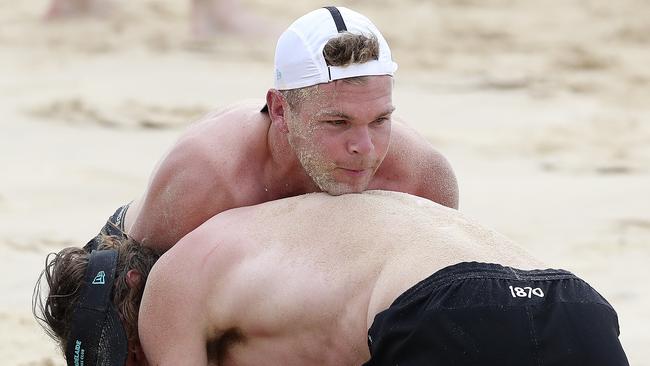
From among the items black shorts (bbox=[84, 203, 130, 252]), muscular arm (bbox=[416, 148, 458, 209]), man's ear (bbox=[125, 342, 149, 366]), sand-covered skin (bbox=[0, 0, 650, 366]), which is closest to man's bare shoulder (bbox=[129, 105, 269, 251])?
black shorts (bbox=[84, 203, 130, 252])

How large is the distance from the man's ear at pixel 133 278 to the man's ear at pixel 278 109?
517mm

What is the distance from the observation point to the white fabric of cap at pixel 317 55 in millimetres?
3332

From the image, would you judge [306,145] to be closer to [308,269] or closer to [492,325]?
[308,269]

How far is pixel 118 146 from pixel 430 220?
3.50 metres

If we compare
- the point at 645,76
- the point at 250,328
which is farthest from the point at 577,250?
the point at 645,76

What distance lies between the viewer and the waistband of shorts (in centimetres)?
286

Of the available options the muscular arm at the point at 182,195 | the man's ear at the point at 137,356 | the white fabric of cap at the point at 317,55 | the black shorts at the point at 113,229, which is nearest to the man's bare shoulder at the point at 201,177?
the muscular arm at the point at 182,195

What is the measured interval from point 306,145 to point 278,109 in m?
0.18

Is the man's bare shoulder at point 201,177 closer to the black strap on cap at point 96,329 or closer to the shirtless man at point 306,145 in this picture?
the shirtless man at point 306,145

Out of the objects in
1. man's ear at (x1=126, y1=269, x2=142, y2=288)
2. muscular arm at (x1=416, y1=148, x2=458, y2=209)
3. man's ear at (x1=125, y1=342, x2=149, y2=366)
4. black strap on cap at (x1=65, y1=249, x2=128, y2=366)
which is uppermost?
muscular arm at (x1=416, y1=148, x2=458, y2=209)

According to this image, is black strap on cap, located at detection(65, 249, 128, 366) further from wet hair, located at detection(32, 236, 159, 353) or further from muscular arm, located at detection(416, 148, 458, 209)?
muscular arm, located at detection(416, 148, 458, 209)

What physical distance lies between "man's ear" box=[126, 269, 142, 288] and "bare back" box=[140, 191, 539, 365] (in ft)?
0.59

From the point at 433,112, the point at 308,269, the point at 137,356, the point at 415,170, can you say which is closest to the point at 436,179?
the point at 415,170

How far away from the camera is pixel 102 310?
3287 mm
